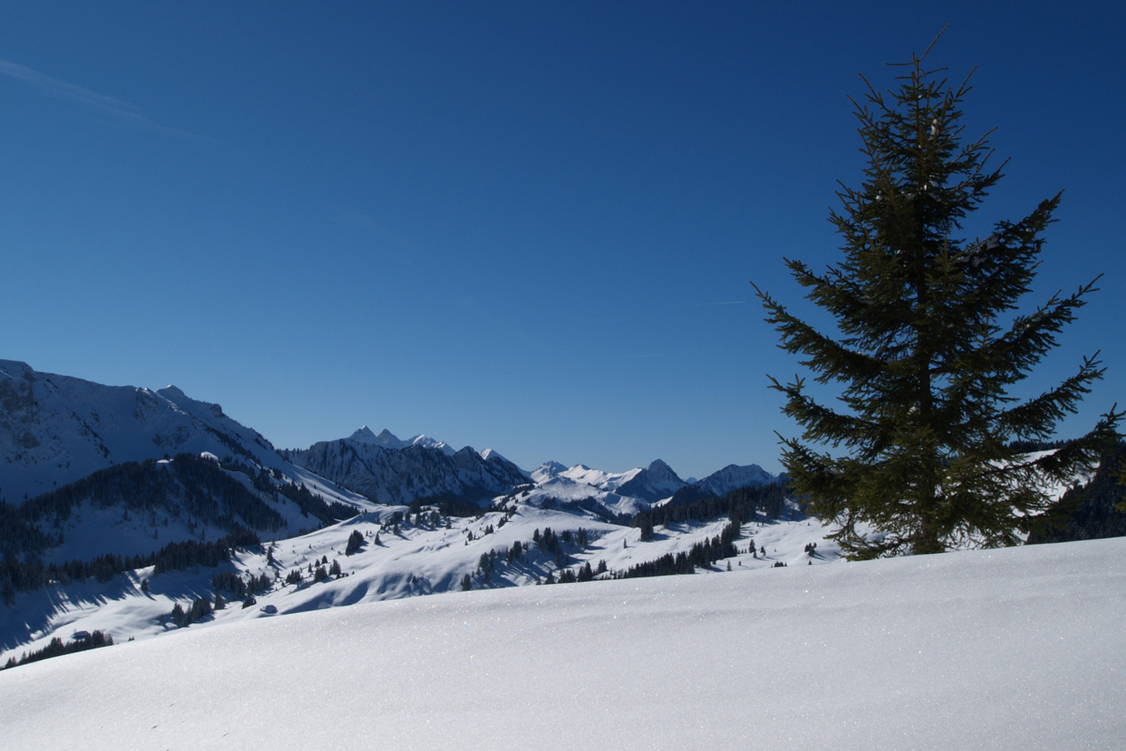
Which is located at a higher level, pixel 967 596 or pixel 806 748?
pixel 967 596

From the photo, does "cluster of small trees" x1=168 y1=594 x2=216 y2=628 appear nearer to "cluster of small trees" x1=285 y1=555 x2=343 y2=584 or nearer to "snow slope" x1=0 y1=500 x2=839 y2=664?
"snow slope" x1=0 y1=500 x2=839 y2=664

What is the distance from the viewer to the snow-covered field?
3.01 meters

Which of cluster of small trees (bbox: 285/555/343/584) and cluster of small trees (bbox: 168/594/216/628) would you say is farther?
cluster of small trees (bbox: 285/555/343/584)

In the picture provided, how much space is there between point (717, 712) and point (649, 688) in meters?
0.48

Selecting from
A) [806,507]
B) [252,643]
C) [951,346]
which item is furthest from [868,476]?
[252,643]

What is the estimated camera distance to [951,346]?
35.0 ft

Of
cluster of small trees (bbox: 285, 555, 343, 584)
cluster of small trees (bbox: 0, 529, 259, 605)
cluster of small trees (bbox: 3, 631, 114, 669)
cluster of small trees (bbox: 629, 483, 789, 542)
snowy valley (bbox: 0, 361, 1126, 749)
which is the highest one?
snowy valley (bbox: 0, 361, 1126, 749)

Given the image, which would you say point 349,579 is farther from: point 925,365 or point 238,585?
point 925,365

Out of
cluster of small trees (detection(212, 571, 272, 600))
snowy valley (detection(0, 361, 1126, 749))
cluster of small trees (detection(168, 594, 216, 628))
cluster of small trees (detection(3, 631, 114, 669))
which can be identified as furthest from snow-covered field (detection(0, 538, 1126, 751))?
cluster of small trees (detection(212, 571, 272, 600))

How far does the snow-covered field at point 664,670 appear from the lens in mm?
3012

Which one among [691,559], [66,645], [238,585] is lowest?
[66,645]

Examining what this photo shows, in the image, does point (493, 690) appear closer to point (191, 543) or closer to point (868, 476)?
point (868, 476)

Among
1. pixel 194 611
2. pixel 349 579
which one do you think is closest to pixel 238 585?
pixel 194 611

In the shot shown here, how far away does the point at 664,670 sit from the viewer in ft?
12.5
